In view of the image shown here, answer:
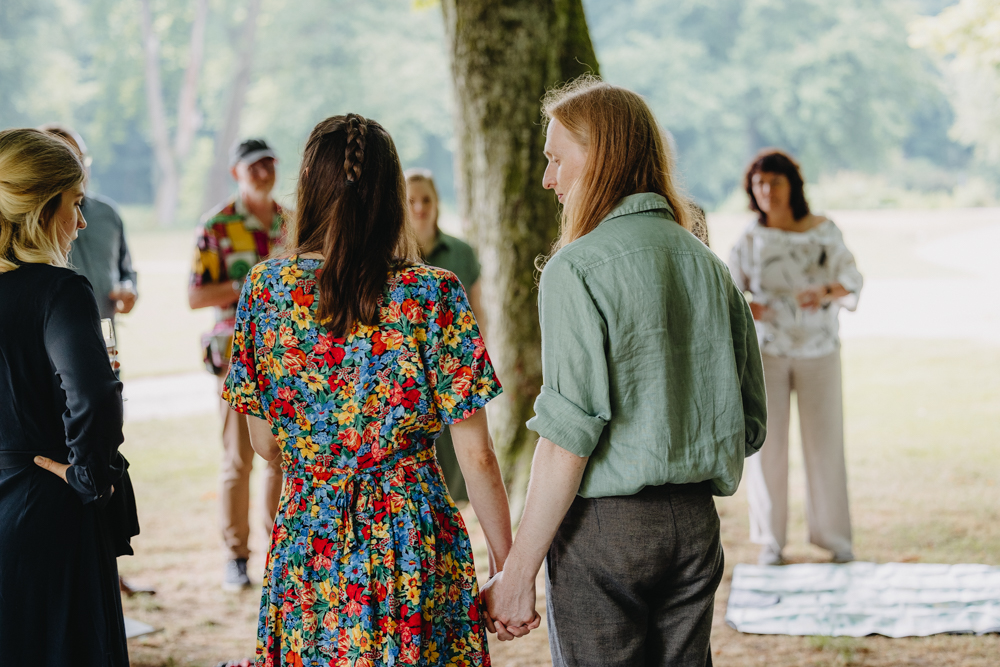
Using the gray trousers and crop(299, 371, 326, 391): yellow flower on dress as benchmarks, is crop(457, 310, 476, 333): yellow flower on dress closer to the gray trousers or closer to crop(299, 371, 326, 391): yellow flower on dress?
crop(299, 371, 326, 391): yellow flower on dress

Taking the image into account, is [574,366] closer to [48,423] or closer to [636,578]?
[636,578]

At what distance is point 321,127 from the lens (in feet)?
6.64

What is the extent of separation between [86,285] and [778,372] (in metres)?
3.55

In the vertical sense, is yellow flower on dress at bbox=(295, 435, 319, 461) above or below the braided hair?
below

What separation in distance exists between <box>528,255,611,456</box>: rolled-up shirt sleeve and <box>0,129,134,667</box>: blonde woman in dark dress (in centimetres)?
106

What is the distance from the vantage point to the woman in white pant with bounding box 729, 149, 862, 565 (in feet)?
15.6

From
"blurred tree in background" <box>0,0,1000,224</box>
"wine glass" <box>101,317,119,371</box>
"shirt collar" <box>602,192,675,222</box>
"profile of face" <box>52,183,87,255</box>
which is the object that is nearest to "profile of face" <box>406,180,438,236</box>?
"wine glass" <box>101,317,119,371</box>

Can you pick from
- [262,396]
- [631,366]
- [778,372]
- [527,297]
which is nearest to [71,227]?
[262,396]

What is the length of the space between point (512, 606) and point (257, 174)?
2.95 m

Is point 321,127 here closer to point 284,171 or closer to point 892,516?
point 892,516

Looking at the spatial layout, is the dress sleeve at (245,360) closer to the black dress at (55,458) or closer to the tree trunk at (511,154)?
the black dress at (55,458)

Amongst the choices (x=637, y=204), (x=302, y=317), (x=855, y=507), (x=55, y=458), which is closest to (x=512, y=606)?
(x=302, y=317)

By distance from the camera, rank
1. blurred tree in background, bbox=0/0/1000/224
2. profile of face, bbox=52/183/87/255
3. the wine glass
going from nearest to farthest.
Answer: profile of face, bbox=52/183/87/255, the wine glass, blurred tree in background, bbox=0/0/1000/224

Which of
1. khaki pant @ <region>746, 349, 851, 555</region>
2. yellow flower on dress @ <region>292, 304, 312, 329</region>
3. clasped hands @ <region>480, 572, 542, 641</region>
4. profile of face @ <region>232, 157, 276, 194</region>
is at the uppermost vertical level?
profile of face @ <region>232, 157, 276, 194</region>
